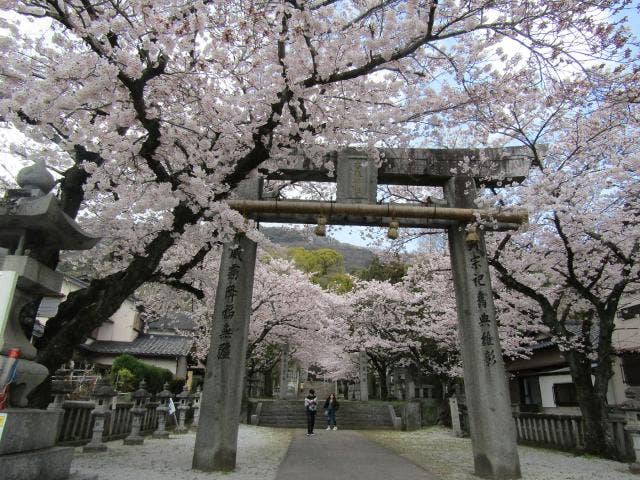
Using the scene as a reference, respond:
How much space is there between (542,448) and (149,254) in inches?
503

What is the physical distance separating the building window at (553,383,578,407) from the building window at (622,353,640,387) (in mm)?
2263

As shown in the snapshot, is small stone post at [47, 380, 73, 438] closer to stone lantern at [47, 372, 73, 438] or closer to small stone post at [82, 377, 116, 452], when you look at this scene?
stone lantern at [47, 372, 73, 438]

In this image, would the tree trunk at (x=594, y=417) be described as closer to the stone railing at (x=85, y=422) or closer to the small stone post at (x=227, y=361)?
the small stone post at (x=227, y=361)

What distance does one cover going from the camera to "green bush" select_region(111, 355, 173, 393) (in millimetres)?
20141

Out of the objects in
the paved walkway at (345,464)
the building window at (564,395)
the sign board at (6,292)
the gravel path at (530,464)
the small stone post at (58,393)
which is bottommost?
the paved walkway at (345,464)

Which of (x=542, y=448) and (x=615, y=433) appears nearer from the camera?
(x=615, y=433)

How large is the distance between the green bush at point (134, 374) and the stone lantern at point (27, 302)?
15.8 metres

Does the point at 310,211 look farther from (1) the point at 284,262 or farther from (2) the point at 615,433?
(1) the point at 284,262

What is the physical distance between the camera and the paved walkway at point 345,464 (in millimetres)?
7902

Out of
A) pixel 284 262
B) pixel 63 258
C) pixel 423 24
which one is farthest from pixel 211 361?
pixel 284 262

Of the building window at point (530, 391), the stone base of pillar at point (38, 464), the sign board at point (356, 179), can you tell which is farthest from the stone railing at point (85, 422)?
the building window at point (530, 391)

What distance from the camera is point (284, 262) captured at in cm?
2266

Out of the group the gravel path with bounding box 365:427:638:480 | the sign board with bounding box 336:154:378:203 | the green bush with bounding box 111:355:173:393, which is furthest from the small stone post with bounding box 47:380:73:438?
the green bush with bounding box 111:355:173:393

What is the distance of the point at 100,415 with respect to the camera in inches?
396
